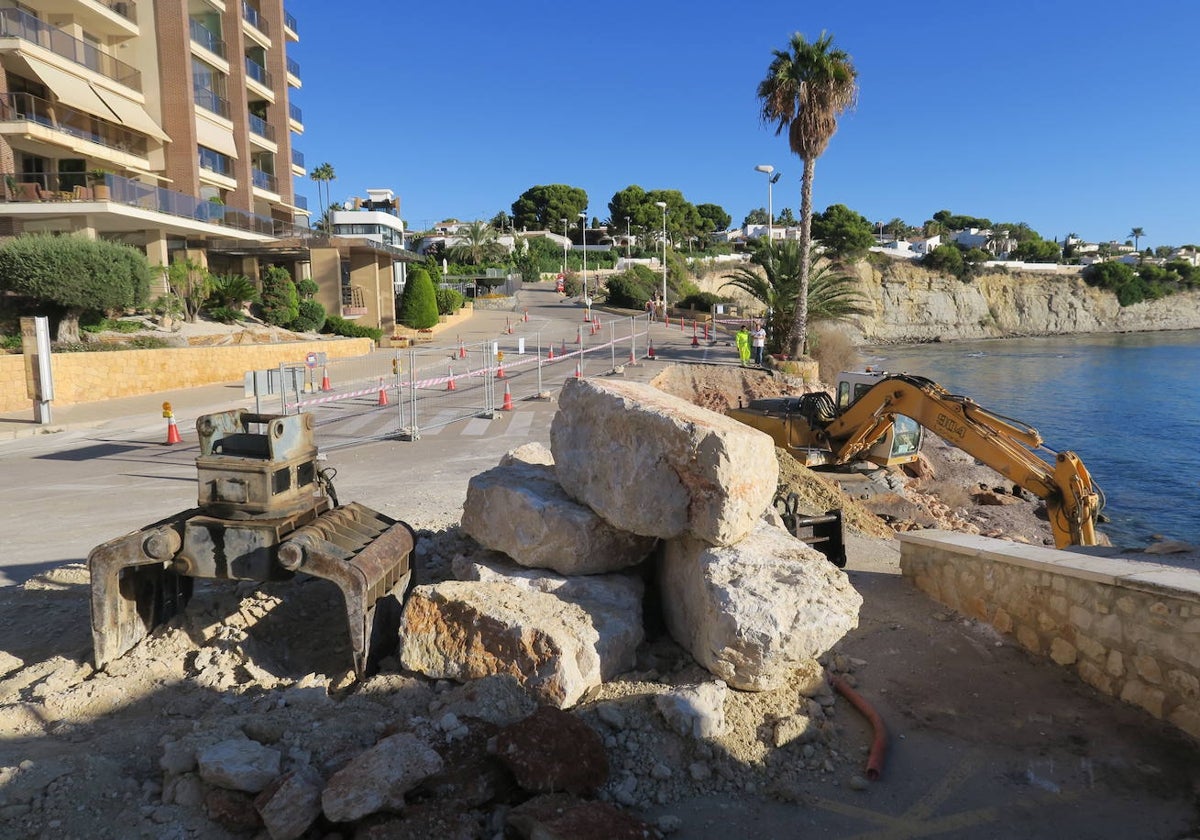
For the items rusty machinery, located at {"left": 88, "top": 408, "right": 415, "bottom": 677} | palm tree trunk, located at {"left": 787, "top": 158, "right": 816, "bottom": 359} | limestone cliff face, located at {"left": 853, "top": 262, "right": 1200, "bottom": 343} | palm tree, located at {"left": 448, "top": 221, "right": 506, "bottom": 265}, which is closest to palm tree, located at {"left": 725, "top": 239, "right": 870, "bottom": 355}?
palm tree trunk, located at {"left": 787, "top": 158, "right": 816, "bottom": 359}

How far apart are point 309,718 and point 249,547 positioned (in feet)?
4.96

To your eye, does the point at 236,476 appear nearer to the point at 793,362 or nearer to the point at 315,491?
the point at 315,491

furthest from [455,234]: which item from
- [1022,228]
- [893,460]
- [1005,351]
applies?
[1022,228]

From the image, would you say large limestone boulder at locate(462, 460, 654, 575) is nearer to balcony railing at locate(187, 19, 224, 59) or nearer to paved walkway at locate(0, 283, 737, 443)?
paved walkway at locate(0, 283, 737, 443)

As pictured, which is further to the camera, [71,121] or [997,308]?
[997,308]

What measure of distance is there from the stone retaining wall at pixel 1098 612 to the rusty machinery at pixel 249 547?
503 centimetres

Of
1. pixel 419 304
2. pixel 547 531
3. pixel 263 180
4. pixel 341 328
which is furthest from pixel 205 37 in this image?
pixel 547 531

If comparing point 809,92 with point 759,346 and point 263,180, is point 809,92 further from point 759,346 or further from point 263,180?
point 263,180

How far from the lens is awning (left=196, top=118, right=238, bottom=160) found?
3347cm

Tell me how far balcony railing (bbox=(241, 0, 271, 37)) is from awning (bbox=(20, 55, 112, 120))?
1229 centimetres

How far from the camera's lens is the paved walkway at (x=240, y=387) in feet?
60.1

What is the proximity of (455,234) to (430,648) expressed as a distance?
8245 cm

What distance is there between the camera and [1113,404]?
36344mm

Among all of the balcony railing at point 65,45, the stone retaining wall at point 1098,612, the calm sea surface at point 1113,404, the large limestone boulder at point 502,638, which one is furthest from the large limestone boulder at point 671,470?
the balcony railing at point 65,45
